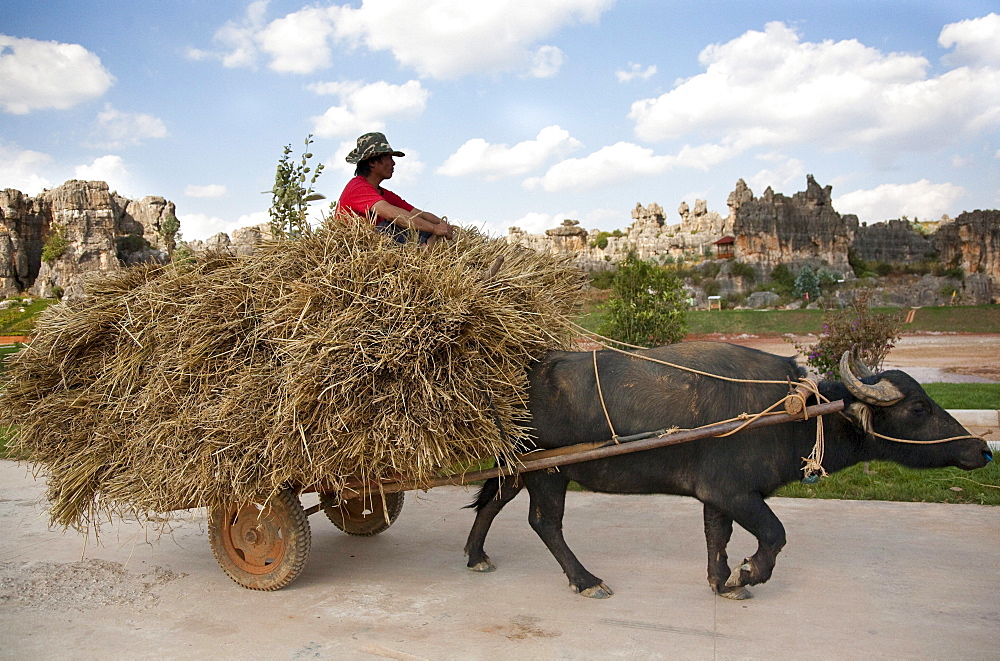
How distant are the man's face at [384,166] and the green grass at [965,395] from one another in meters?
8.38

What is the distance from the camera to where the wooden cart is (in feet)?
13.1

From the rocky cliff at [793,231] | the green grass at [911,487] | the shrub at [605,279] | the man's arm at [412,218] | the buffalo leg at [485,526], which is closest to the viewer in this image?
the man's arm at [412,218]

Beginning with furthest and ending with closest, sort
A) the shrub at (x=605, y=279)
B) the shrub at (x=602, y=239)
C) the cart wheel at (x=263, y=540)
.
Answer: the shrub at (x=602, y=239)
the shrub at (x=605, y=279)
the cart wheel at (x=263, y=540)

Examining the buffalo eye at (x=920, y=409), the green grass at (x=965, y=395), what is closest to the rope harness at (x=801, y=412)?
the buffalo eye at (x=920, y=409)

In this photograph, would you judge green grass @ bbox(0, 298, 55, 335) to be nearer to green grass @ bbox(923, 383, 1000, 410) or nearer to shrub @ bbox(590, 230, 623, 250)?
green grass @ bbox(923, 383, 1000, 410)

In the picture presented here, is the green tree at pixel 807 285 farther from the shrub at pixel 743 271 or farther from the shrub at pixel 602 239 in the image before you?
the shrub at pixel 602 239

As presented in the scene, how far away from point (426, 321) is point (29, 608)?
110 inches

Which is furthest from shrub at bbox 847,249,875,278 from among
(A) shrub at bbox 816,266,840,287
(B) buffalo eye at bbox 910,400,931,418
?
(B) buffalo eye at bbox 910,400,931,418

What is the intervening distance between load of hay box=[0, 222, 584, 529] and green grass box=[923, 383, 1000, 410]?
27.3 feet

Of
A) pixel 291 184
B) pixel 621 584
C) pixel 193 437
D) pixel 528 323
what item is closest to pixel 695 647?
pixel 621 584

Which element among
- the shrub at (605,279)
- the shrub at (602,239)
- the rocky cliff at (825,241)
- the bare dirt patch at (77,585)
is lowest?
the bare dirt patch at (77,585)

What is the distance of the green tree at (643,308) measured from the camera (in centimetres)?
975

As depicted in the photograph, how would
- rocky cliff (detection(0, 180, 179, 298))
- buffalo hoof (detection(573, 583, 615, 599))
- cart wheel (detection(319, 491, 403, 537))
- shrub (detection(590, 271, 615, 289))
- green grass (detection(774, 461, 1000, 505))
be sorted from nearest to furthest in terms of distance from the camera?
buffalo hoof (detection(573, 583, 615, 599)), cart wheel (detection(319, 491, 403, 537)), green grass (detection(774, 461, 1000, 505)), shrub (detection(590, 271, 615, 289)), rocky cliff (detection(0, 180, 179, 298))

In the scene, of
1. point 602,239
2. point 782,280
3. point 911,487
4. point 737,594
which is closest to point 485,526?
point 737,594
